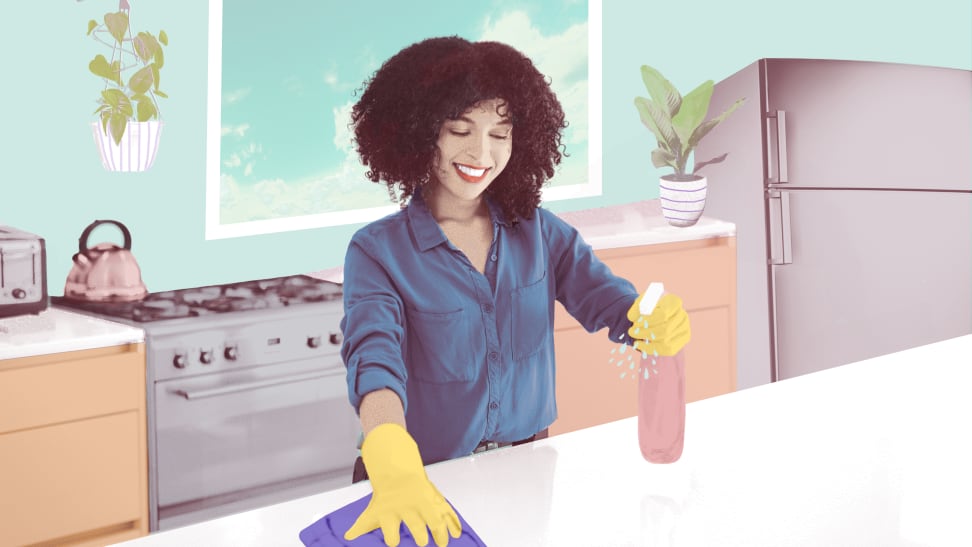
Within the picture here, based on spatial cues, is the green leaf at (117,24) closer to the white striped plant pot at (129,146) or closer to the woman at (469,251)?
the white striped plant pot at (129,146)

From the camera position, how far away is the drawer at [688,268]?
332cm

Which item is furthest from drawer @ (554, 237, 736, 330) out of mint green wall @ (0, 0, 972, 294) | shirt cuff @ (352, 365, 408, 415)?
shirt cuff @ (352, 365, 408, 415)

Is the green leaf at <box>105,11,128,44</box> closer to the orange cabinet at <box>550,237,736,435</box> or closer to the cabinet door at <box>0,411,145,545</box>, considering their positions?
the cabinet door at <box>0,411,145,545</box>

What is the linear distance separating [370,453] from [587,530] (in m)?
0.27

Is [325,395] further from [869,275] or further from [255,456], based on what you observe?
[869,275]

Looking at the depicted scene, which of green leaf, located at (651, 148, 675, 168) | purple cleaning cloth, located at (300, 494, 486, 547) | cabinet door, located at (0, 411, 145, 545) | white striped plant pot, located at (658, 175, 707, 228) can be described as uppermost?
green leaf, located at (651, 148, 675, 168)

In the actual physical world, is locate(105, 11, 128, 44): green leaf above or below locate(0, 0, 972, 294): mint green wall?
above

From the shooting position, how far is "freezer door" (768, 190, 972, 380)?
11.6 feet

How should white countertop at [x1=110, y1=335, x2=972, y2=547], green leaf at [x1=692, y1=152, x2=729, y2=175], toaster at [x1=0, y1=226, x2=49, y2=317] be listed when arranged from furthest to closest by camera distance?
green leaf at [x1=692, y1=152, x2=729, y2=175] → toaster at [x1=0, y1=226, x2=49, y2=317] → white countertop at [x1=110, y1=335, x2=972, y2=547]

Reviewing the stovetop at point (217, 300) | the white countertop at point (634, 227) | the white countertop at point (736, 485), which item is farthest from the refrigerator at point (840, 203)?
the white countertop at point (736, 485)

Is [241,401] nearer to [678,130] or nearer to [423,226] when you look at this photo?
[423,226]

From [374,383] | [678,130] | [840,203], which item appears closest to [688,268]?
[678,130]

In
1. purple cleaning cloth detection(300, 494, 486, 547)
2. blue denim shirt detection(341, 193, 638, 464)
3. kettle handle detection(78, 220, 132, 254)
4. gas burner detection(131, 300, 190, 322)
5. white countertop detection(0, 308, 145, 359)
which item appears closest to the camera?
purple cleaning cloth detection(300, 494, 486, 547)

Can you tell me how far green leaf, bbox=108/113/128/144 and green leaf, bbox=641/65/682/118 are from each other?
160 cm
